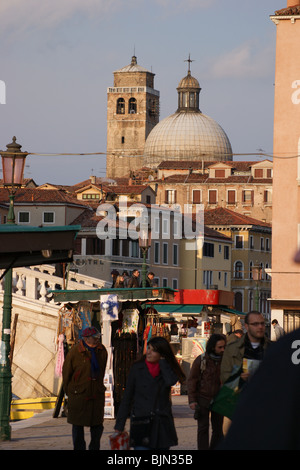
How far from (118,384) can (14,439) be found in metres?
2.63

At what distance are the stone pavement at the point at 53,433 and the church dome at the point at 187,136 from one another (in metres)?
104

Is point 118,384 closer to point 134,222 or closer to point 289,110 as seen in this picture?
point 289,110

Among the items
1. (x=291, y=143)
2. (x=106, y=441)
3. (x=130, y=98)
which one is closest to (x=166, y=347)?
(x=106, y=441)

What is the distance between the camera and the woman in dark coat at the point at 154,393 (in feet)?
22.0

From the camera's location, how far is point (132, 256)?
6994 centimetres

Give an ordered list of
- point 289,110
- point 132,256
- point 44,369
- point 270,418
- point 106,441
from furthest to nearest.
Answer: point 132,256 → point 289,110 → point 44,369 → point 106,441 → point 270,418

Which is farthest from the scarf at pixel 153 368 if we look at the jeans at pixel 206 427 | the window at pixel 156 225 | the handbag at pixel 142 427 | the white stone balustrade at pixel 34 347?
the window at pixel 156 225

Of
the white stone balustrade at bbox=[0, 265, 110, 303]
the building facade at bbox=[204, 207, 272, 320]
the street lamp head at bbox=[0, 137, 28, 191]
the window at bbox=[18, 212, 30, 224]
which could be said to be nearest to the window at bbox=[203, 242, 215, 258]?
the building facade at bbox=[204, 207, 272, 320]

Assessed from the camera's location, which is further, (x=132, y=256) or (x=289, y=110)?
(x=132, y=256)

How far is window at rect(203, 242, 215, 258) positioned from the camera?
78631 mm

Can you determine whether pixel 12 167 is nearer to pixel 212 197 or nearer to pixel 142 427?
pixel 142 427

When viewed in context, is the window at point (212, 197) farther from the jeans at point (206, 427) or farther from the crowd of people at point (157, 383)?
the jeans at point (206, 427)

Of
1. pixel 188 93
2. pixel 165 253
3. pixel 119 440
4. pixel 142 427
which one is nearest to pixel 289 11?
pixel 142 427
